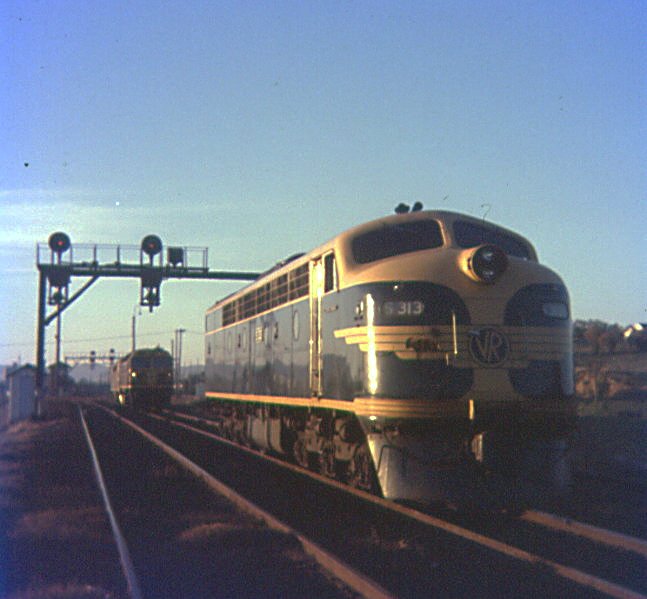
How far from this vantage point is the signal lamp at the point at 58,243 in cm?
3103

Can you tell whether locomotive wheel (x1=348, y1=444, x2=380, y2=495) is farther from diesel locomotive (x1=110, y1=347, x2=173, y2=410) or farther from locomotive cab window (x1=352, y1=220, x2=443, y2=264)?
diesel locomotive (x1=110, y1=347, x2=173, y2=410)

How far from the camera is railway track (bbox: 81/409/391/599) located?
303 inches

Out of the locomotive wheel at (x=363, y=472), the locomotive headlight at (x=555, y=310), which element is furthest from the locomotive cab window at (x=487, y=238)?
the locomotive wheel at (x=363, y=472)

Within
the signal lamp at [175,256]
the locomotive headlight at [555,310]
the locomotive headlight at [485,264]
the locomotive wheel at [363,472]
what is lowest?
the locomotive wheel at [363,472]

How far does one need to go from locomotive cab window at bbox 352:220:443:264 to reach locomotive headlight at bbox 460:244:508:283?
3.67 ft

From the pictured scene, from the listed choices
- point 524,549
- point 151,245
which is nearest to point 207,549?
point 524,549

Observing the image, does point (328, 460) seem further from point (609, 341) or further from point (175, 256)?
point (609, 341)

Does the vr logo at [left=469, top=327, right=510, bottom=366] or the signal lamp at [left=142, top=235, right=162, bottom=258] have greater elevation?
the signal lamp at [left=142, top=235, right=162, bottom=258]

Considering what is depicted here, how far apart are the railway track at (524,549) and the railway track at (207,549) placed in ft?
1.35

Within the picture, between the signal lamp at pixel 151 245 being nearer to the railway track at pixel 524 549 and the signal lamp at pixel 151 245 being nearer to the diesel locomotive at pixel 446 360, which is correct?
the diesel locomotive at pixel 446 360

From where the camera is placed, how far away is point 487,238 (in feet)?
41.3

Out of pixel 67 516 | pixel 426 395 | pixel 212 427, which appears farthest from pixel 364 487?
pixel 212 427

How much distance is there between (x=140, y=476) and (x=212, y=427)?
15377mm

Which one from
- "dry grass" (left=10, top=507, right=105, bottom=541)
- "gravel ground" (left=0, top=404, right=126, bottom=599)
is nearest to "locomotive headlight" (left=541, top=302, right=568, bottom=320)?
"gravel ground" (left=0, top=404, right=126, bottom=599)
